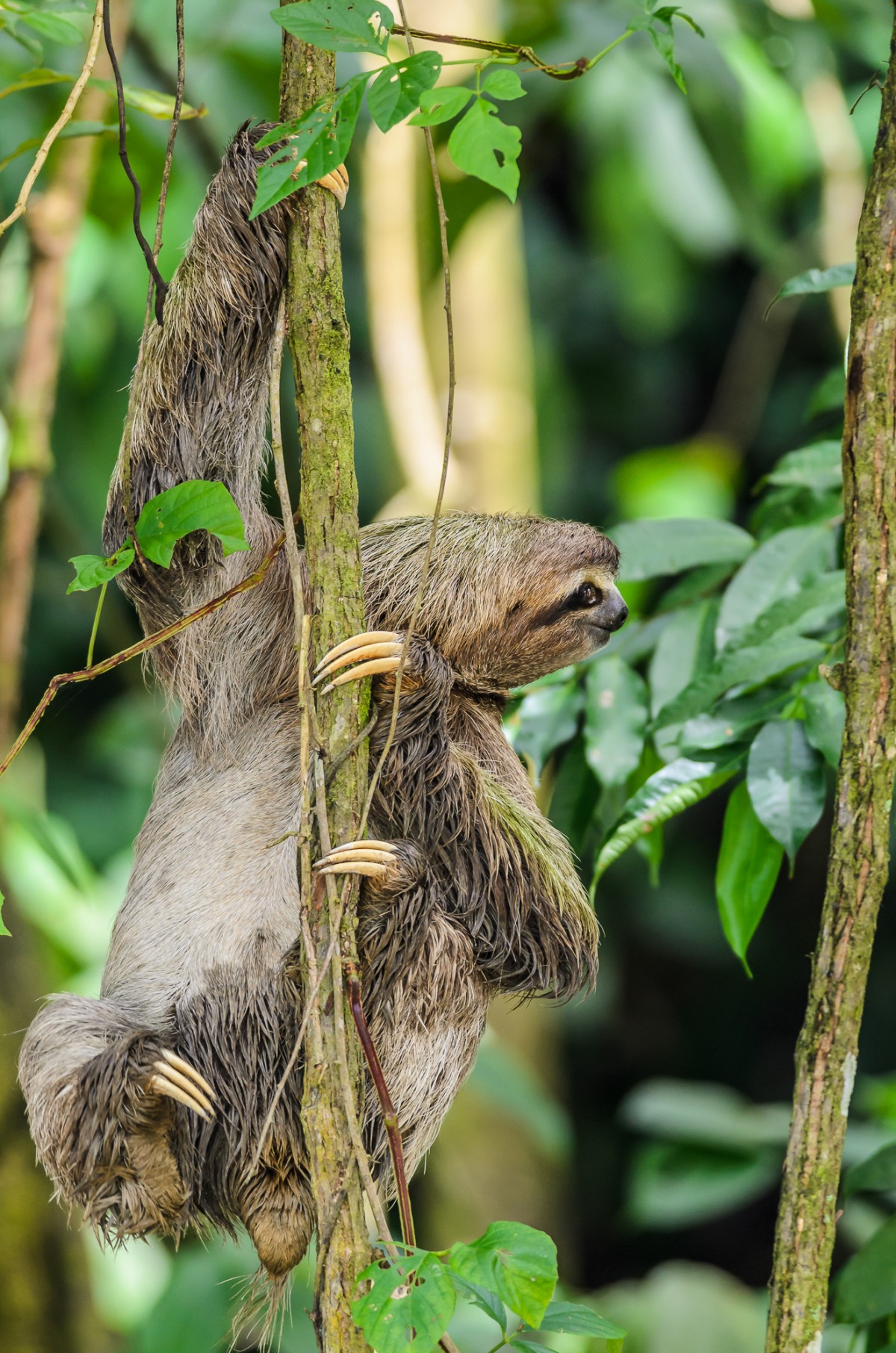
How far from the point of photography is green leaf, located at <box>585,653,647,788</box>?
299cm

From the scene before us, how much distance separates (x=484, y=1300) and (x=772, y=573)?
177cm

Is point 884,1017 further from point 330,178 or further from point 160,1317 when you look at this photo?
point 330,178

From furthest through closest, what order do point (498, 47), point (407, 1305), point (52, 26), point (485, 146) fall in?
point (52, 26) < point (498, 47) < point (485, 146) < point (407, 1305)

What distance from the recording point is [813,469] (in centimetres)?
316

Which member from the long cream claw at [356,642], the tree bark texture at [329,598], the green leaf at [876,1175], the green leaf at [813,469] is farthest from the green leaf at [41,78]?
the green leaf at [876,1175]

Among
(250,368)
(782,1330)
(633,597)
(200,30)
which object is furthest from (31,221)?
(782,1330)

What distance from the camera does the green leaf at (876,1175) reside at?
2871mm

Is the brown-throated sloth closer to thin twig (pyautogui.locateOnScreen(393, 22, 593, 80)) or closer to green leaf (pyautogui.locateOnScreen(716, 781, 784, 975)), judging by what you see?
green leaf (pyautogui.locateOnScreen(716, 781, 784, 975))

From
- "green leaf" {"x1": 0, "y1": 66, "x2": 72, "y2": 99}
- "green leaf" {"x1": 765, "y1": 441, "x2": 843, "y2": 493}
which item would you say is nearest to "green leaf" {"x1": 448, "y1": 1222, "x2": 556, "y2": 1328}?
"green leaf" {"x1": 765, "y1": 441, "x2": 843, "y2": 493}

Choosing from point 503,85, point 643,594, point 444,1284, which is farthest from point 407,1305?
point 643,594

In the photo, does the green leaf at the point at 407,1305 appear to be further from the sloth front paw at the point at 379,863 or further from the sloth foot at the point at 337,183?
the sloth foot at the point at 337,183

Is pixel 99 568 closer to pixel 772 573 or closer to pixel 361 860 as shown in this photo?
pixel 361 860

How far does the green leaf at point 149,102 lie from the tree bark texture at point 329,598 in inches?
25.2

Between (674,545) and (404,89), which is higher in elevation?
(404,89)
